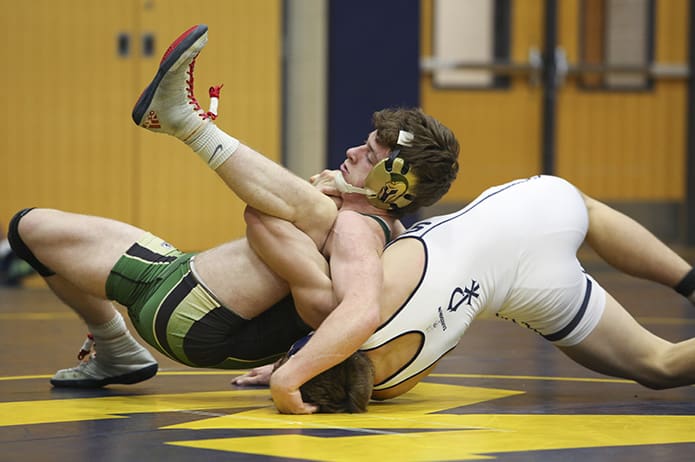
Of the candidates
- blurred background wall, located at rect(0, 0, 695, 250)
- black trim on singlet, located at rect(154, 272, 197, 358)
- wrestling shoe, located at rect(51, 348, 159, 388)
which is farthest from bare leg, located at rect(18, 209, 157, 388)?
blurred background wall, located at rect(0, 0, 695, 250)

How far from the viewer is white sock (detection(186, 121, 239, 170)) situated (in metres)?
3.12

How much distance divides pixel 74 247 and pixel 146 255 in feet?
0.60

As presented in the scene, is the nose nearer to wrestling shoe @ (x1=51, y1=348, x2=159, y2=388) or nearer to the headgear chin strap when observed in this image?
the headgear chin strap

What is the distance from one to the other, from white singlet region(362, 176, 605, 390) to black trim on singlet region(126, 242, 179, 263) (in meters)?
0.60

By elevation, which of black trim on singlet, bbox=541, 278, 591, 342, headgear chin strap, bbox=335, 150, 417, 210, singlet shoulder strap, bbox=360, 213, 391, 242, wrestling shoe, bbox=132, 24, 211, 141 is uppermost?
wrestling shoe, bbox=132, 24, 211, 141

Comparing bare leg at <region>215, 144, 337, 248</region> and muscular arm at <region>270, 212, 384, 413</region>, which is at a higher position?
bare leg at <region>215, 144, 337, 248</region>

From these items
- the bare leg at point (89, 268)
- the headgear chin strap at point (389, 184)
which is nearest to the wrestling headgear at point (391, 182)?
the headgear chin strap at point (389, 184)

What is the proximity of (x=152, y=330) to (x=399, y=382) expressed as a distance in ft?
2.07

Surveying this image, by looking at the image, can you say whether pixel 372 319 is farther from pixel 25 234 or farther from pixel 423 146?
pixel 25 234

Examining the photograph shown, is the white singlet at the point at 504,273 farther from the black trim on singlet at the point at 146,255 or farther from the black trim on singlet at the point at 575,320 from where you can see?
the black trim on singlet at the point at 146,255

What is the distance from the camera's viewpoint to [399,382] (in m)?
3.21

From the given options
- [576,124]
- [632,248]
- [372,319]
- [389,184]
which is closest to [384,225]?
[389,184]

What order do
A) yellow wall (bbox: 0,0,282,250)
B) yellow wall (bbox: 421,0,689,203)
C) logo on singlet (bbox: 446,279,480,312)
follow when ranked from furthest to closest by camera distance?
yellow wall (bbox: 421,0,689,203) < yellow wall (bbox: 0,0,282,250) < logo on singlet (bbox: 446,279,480,312)

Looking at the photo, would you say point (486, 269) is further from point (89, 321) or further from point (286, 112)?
point (286, 112)
